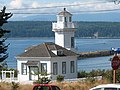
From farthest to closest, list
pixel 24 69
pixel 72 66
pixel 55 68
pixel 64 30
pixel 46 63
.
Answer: pixel 64 30 → pixel 72 66 → pixel 24 69 → pixel 55 68 → pixel 46 63

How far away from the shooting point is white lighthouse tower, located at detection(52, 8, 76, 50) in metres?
68.6

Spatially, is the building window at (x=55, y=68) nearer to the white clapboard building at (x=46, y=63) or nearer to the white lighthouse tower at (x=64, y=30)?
the white clapboard building at (x=46, y=63)

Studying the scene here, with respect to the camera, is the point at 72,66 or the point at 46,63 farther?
the point at 72,66

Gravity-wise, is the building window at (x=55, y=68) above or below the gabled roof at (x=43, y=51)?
below

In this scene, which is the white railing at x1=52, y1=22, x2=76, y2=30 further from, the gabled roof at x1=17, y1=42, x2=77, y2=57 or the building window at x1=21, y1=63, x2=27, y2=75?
the building window at x1=21, y1=63, x2=27, y2=75

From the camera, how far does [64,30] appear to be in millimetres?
68750

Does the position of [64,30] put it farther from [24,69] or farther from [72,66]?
[24,69]

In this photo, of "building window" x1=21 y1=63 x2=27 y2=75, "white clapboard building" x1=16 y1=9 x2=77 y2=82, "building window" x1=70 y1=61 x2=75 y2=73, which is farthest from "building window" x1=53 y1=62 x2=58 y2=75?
"building window" x1=21 y1=63 x2=27 y2=75

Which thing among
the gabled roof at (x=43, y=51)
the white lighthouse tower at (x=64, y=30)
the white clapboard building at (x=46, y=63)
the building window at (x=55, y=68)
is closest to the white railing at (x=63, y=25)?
the white lighthouse tower at (x=64, y=30)

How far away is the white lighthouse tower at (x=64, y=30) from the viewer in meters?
68.6

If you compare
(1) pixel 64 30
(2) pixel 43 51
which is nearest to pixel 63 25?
(1) pixel 64 30

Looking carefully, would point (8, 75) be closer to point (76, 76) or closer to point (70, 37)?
point (76, 76)

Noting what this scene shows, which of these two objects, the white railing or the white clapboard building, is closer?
the white clapboard building

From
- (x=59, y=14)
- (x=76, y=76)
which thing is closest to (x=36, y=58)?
(x=76, y=76)
